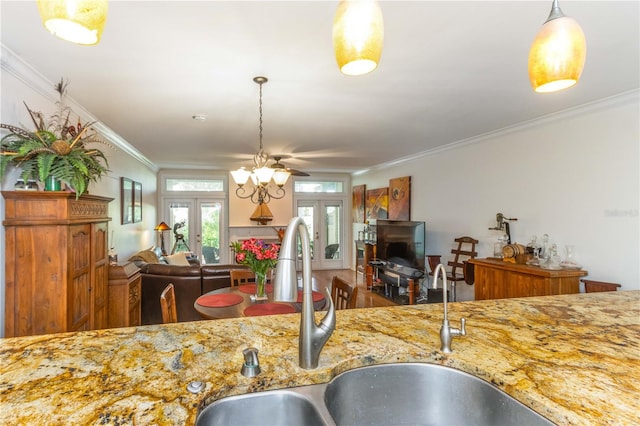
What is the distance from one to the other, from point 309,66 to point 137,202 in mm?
4504

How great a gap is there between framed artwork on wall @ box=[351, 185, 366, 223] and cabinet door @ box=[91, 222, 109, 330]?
19.2 feet

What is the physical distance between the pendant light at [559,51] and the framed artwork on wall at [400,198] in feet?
17.4

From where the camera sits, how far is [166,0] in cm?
164

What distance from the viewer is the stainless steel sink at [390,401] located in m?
0.93

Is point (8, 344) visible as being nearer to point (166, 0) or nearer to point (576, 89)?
point (166, 0)

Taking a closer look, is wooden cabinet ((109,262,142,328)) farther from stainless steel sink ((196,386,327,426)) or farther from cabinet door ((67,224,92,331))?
stainless steel sink ((196,386,327,426))

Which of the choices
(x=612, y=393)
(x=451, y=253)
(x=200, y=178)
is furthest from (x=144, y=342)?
(x=200, y=178)

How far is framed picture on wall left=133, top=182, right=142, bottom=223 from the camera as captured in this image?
5426 mm

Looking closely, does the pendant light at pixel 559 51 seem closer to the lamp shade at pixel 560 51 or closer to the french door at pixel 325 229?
the lamp shade at pixel 560 51

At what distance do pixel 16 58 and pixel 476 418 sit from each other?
3.22 metres

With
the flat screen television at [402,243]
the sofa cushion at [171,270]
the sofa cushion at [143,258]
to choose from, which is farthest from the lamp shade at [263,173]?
the flat screen television at [402,243]

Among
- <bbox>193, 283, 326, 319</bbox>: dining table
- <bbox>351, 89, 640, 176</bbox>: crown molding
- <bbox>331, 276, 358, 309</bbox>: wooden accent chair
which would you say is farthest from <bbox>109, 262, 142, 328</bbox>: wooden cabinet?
<bbox>351, 89, 640, 176</bbox>: crown molding

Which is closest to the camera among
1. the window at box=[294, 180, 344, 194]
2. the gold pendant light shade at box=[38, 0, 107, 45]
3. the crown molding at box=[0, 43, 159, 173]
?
the gold pendant light shade at box=[38, 0, 107, 45]

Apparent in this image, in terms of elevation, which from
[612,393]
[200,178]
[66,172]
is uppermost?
[200,178]
